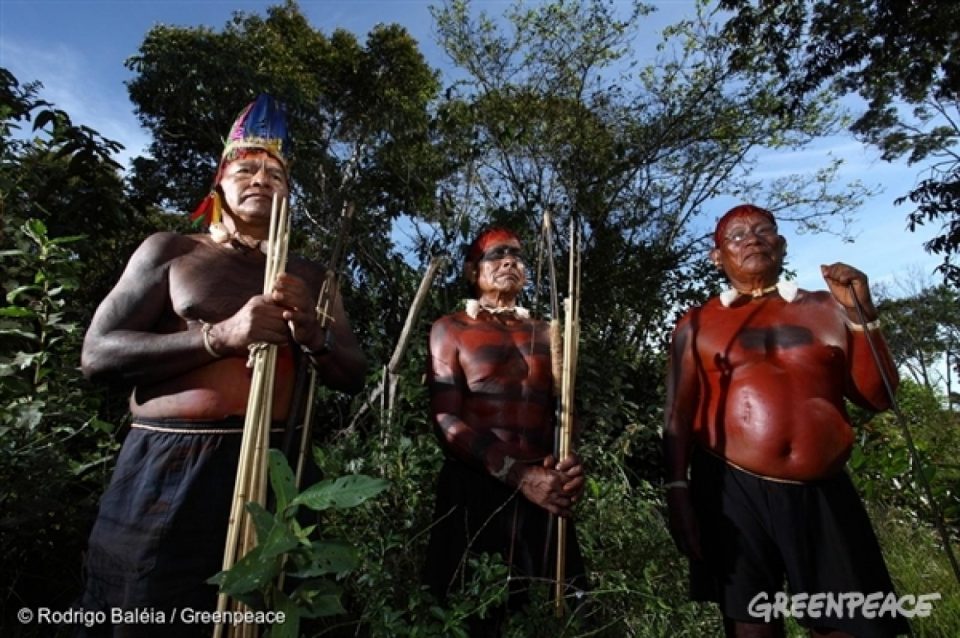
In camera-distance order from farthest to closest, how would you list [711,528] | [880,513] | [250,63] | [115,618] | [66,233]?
[250,63] < [880,513] < [66,233] < [711,528] < [115,618]

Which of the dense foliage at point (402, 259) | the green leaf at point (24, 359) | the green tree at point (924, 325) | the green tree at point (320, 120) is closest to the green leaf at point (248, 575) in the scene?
the dense foliage at point (402, 259)

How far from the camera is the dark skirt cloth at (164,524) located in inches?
60.8

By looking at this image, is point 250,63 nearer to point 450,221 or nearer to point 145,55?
point 145,55

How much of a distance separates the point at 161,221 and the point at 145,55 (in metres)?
2.07

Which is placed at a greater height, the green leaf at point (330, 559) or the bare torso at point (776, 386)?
the bare torso at point (776, 386)

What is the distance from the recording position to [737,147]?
7695 millimetres

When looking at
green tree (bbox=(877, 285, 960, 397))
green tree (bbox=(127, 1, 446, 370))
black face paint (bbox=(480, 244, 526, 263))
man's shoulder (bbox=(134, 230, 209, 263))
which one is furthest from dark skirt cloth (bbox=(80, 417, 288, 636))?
green tree (bbox=(877, 285, 960, 397))

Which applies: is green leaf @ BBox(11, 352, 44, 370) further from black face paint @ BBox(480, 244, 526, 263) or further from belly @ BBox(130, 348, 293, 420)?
black face paint @ BBox(480, 244, 526, 263)

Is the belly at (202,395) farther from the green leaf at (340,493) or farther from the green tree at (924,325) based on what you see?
the green tree at (924,325)

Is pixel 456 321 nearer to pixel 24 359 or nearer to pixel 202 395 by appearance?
pixel 202 395

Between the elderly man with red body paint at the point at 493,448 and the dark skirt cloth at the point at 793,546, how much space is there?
0.45m

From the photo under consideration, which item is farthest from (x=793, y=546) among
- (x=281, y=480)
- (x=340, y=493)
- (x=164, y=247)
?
(x=164, y=247)

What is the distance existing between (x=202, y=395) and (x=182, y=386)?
60mm

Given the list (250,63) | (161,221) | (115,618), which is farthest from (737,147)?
(115,618)
